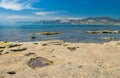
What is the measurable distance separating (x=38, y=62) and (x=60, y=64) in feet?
8.53

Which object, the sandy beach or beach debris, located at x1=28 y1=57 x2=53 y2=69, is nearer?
the sandy beach

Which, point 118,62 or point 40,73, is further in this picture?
point 118,62

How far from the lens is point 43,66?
74.1ft

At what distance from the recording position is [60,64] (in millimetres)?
22891

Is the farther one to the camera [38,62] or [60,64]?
[38,62]

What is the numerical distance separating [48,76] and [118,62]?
A: 8.40 meters

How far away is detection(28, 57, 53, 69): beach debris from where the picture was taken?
75.9 ft

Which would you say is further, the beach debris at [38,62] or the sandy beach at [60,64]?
the beach debris at [38,62]

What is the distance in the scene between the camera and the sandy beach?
1957 centimetres

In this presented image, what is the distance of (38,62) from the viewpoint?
24156mm

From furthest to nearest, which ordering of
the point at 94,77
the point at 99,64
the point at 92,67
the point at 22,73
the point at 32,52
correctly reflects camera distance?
the point at 32,52 → the point at 99,64 → the point at 92,67 → the point at 22,73 → the point at 94,77

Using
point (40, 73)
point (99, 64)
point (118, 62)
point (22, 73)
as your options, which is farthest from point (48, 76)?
point (118, 62)

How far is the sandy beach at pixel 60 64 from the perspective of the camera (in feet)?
64.2

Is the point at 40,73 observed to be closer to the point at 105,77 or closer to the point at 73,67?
the point at 73,67
